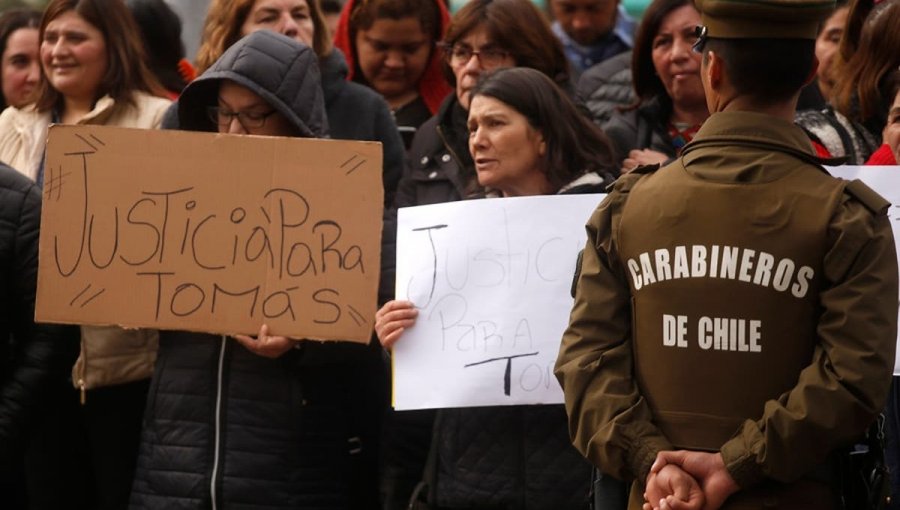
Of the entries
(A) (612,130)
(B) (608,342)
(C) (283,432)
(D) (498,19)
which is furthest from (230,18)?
(B) (608,342)

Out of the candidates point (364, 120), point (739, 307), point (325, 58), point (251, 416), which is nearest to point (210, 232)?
point (251, 416)

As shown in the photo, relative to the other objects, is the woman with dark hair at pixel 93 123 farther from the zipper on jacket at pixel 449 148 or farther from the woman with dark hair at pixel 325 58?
the zipper on jacket at pixel 449 148

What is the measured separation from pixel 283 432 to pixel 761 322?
6.84ft

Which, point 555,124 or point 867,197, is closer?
point 867,197

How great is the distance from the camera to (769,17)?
373cm

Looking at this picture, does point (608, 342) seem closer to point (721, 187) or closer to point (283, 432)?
point (721, 187)

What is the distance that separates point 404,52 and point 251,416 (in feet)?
7.44

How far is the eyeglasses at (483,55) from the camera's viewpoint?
6.30 meters

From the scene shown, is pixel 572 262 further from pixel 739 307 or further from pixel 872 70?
pixel 739 307

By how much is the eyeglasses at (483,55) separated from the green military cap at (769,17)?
2541mm

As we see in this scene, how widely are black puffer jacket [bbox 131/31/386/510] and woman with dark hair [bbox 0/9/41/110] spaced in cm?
266

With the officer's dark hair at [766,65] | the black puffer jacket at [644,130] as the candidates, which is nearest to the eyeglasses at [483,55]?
the black puffer jacket at [644,130]

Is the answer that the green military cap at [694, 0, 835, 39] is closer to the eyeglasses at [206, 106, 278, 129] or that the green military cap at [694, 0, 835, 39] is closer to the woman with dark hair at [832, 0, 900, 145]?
the woman with dark hair at [832, 0, 900, 145]

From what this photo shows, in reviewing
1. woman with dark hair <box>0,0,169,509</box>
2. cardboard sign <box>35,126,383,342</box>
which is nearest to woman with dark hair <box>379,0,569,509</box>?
cardboard sign <box>35,126,383,342</box>
